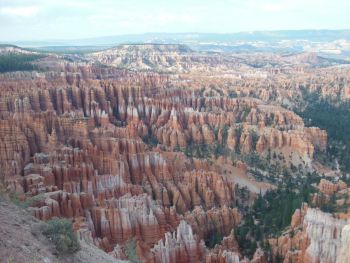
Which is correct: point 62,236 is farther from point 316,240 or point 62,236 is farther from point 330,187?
point 330,187

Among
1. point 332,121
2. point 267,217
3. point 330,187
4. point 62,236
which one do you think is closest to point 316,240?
point 267,217

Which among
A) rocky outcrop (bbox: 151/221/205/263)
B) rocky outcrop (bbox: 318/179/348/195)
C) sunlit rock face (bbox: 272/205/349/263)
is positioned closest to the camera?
sunlit rock face (bbox: 272/205/349/263)

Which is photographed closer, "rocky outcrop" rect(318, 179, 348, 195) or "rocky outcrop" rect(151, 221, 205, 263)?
"rocky outcrop" rect(151, 221, 205, 263)

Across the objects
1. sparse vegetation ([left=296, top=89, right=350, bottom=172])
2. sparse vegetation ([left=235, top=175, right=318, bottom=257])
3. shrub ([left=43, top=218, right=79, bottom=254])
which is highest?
shrub ([left=43, top=218, right=79, bottom=254])

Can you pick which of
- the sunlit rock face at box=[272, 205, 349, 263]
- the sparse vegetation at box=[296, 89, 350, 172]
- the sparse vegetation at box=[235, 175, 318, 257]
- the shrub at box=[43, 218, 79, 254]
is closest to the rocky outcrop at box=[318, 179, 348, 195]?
the sparse vegetation at box=[235, 175, 318, 257]

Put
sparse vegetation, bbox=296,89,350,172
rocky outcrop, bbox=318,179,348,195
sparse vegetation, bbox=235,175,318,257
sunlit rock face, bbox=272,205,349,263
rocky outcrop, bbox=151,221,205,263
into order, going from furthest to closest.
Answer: sparse vegetation, bbox=296,89,350,172 → rocky outcrop, bbox=318,179,348,195 → sparse vegetation, bbox=235,175,318,257 → rocky outcrop, bbox=151,221,205,263 → sunlit rock face, bbox=272,205,349,263

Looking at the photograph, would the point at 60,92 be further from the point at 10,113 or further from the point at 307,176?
the point at 307,176

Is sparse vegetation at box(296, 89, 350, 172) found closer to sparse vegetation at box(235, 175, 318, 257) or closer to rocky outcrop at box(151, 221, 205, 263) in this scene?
sparse vegetation at box(235, 175, 318, 257)

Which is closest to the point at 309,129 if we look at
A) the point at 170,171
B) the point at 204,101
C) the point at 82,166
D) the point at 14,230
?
the point at 204,101

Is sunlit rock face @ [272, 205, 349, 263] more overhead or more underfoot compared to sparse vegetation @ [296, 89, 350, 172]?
more overhead
